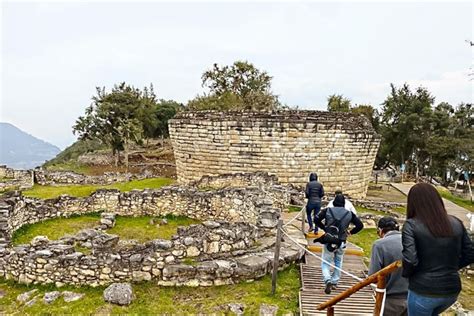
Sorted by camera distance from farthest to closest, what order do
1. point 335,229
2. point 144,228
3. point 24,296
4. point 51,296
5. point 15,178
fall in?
point 15,178, point 144,228, point 24,296, point 51,296, point 335,229

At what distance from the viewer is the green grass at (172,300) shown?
738cm

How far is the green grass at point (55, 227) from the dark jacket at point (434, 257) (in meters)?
11.4

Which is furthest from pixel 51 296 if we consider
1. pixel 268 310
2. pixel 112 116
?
pixel 112 116

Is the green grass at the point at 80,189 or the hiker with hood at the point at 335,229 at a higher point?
the hiker with hood at the point at 335,229

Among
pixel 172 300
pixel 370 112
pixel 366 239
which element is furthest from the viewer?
pixel 370 112

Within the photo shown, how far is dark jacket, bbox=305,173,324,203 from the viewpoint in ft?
34.1

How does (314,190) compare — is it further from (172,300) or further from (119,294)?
(119,294)

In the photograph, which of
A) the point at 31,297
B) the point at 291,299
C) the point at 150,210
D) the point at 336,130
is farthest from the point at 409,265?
the point at 336,130

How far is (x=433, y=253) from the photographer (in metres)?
4.04

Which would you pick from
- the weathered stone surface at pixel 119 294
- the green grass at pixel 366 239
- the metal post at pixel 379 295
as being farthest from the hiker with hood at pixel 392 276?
the green grass at pixel 366 239

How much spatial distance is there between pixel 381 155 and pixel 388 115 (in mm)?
5476

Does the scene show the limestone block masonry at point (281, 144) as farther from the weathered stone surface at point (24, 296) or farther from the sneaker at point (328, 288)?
the weathered stone surface at point (24, 296)

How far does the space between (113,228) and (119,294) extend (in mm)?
6419

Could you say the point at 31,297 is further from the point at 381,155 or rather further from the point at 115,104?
the point at 381,155
